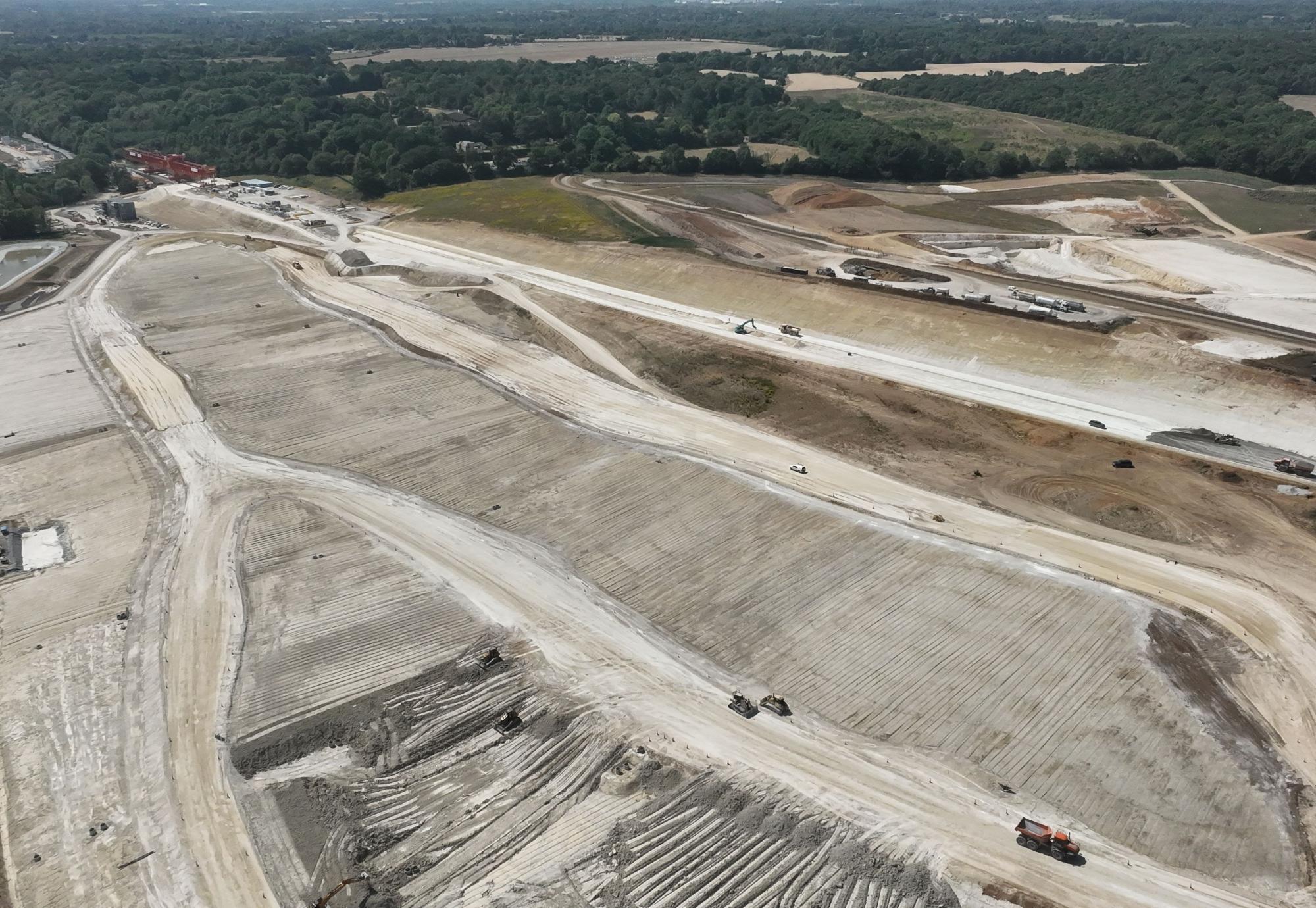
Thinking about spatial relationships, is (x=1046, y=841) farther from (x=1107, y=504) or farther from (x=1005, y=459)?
(x=1005, y=459)

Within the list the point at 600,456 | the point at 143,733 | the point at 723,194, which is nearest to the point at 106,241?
the point at 723,194

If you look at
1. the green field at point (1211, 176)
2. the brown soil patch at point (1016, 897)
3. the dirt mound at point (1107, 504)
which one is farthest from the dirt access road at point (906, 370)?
the green field at point (1211, 176)

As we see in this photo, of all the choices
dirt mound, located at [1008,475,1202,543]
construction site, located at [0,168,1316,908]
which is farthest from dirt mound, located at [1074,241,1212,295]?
dirt mound, located at [1008,475,1202,543]

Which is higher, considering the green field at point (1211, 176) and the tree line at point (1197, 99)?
the tree line at point (1197, 99)

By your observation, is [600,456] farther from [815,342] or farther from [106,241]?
[106,241]

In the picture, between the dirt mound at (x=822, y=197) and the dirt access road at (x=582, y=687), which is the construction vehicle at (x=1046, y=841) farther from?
the dirt mound at (x=822, y=197)

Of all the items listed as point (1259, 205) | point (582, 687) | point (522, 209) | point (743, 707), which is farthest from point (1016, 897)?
point (1259, 205)
